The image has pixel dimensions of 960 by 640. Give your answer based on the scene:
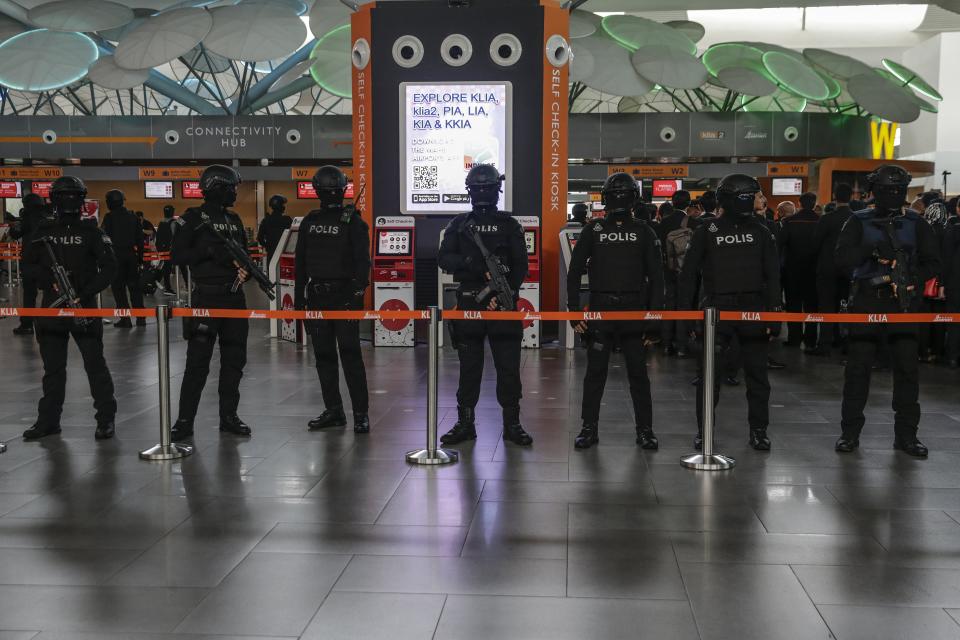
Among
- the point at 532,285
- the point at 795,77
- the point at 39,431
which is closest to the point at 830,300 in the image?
the point at 532,285

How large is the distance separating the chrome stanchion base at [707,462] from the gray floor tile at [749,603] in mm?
1701

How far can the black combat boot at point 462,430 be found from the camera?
6.30m

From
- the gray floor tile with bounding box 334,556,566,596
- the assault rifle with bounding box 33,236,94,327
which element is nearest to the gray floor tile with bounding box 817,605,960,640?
the gray floor tile with bounding box 334,556,566,596

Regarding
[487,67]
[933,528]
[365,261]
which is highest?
[487,67]

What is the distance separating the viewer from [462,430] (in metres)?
A: 6.37

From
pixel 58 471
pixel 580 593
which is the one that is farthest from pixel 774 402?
pixel 58 471

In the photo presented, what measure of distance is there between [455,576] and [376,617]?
0.51 m

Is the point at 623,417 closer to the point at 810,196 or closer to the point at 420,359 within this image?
the point at 420,359

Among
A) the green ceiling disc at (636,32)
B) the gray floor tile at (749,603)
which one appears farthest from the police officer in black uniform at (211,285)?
the green ceiling disc at (636,32)

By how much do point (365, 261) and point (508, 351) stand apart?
1.22 m

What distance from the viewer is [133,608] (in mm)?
3496

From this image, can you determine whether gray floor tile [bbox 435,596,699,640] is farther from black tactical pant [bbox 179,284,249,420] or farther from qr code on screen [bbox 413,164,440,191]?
qr code on screen [bbox 413,164,440,191]

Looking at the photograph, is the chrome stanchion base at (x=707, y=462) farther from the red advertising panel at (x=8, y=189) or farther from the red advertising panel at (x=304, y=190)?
the red advertising panel at (x=8, y=189)

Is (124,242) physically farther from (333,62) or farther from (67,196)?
(333,62)
